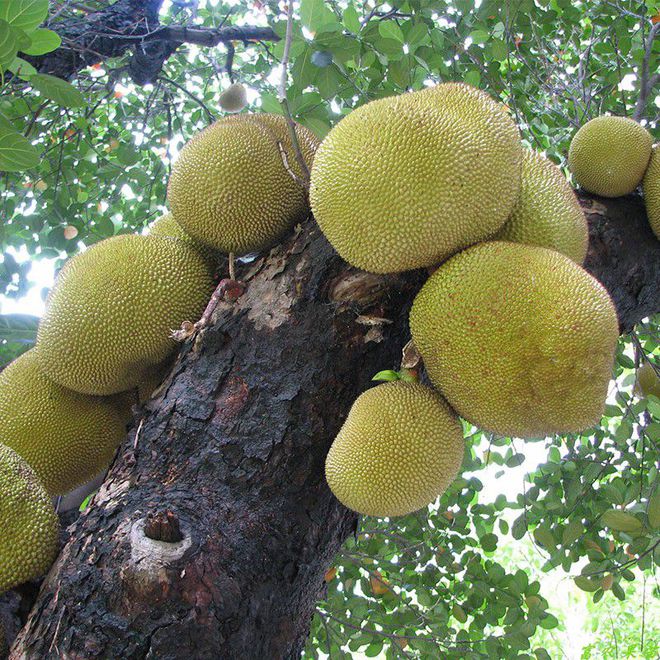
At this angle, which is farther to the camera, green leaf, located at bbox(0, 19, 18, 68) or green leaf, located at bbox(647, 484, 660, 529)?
green leaf, located at bbox(647, 484, 660, 529)

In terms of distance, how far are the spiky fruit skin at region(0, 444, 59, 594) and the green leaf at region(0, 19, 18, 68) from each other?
2.60ft

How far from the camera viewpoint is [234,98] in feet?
10.8

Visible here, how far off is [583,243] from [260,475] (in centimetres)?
82

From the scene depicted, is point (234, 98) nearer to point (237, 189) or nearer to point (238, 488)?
point (237, 189)

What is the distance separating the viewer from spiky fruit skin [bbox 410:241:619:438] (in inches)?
44.4

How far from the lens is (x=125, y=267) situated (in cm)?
146

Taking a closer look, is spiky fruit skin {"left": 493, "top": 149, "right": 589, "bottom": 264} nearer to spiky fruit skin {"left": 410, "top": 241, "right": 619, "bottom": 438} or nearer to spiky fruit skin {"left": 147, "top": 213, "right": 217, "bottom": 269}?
spiky fruit skin {"left": 410, "top": 241, "right": 619, "bottom": 438}

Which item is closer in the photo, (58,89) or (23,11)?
(23,11)

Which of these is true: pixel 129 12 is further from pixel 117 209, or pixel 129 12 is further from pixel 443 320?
pixel 443 320

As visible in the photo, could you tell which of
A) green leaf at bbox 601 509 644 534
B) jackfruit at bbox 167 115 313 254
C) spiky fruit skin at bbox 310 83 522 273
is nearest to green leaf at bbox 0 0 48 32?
jackfruit at bbox 167 115 313 254

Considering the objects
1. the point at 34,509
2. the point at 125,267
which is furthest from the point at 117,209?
the point at 34,509

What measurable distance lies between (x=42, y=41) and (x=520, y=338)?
4.11 ft

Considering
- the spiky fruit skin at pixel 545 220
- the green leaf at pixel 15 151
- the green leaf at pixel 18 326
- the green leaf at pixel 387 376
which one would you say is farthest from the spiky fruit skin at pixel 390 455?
the green leaf at pixel 18 326

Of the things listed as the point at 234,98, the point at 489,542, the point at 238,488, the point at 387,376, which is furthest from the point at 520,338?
the point at 234,98
